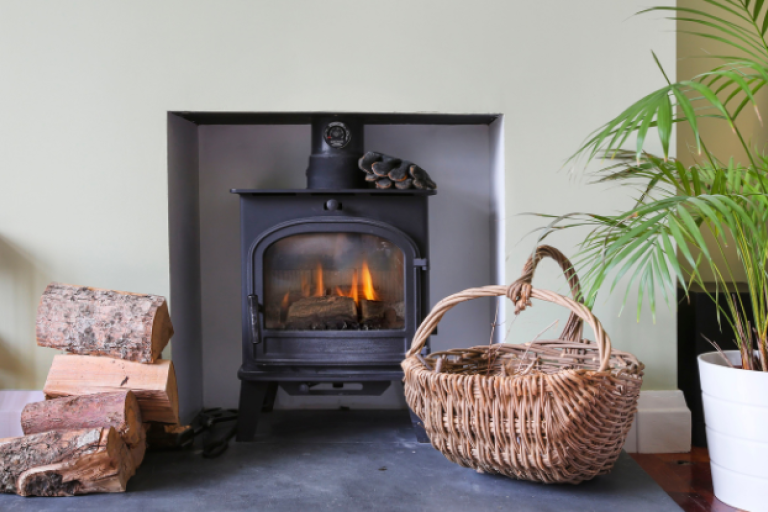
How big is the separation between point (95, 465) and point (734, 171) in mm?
1744

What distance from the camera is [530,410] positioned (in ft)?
4.44

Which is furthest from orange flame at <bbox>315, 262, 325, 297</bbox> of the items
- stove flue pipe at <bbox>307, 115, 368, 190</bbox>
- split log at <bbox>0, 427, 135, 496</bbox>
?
split log at <bbox>0, 427, 135, 496</bbox>

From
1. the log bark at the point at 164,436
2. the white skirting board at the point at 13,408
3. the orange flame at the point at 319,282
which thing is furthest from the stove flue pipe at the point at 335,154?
the white skirting board at the point at 13,408

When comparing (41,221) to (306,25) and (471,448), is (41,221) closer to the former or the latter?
(306,25)

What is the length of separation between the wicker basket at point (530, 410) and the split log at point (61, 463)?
78 cm

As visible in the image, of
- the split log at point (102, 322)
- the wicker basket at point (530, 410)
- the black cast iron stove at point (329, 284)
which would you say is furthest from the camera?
the black cast iron stove at point (329, 284)

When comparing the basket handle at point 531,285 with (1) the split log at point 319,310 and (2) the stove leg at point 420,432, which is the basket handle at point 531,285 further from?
(1) the split log at point 319,310

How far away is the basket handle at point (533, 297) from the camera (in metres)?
1.35

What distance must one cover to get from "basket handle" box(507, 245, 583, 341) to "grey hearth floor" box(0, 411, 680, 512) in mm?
404

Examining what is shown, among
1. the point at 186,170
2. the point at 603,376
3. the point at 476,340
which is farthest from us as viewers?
the point at 476,340

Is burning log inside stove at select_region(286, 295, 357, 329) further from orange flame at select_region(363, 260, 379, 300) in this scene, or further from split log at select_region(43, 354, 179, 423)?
split log at select_region(43, 354, 179, 423)

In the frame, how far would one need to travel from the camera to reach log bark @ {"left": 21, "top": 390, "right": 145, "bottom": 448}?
1607 millimetres

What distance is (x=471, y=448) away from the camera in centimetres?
146

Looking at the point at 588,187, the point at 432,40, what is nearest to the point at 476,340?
the point at 588,187
